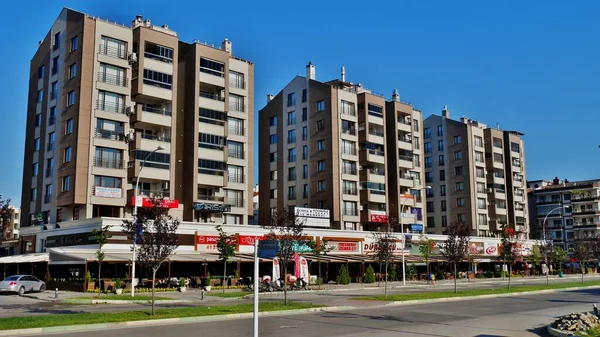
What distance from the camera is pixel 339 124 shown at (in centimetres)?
7400

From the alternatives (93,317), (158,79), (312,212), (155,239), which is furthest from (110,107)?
(93,317)

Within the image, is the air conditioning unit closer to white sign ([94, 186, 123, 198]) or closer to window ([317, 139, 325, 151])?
white sign ([94, 186, 123, 198])

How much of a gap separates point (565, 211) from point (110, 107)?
10484 cm

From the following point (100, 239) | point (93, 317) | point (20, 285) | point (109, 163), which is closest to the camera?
point (93, 317)

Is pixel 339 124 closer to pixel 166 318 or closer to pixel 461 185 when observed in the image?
pixel 461 185

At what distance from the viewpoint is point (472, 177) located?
309ft

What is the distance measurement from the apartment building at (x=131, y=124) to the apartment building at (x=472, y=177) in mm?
43653

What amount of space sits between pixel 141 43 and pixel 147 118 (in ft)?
23.8

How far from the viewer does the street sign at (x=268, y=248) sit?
43.7ft

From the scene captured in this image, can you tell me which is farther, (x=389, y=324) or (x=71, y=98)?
(x=71, y=98)

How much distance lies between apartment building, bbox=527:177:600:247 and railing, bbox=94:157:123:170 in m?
90.3

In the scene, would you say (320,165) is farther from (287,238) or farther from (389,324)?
(389,324)

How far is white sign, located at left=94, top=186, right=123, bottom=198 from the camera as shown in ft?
173

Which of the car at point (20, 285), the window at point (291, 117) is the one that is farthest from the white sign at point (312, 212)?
the car at point (20, 285)
